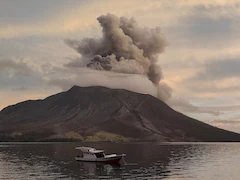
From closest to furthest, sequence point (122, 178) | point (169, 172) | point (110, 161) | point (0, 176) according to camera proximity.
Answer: point (122, 178) → point (0, 176) → point (169, 172) → point (110, 161)

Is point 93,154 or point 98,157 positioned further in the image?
point 93,154

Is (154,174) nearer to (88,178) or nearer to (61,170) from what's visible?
(88,178)

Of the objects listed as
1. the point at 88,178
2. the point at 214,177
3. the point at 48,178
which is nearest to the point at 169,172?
the point at 214,177

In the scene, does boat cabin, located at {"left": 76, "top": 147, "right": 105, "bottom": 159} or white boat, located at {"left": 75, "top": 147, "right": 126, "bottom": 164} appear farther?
boat cabin, located at {"left": 76, "top": 147, "right": 105, "bottom": 159}

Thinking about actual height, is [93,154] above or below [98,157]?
above

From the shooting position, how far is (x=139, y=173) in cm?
8719

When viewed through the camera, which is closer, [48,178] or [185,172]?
[48,178]

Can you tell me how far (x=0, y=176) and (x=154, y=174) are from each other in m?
36.1

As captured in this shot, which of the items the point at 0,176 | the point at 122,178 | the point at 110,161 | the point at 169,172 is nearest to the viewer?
the point at 122,178

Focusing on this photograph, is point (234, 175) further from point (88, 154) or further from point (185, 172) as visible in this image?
point (88, 154)

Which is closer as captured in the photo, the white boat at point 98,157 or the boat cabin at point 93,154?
the white boat at point 98,157

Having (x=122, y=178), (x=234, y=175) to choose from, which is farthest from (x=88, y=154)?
(x=234, y=175)

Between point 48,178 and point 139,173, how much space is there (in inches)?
847

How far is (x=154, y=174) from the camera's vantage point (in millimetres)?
85875
